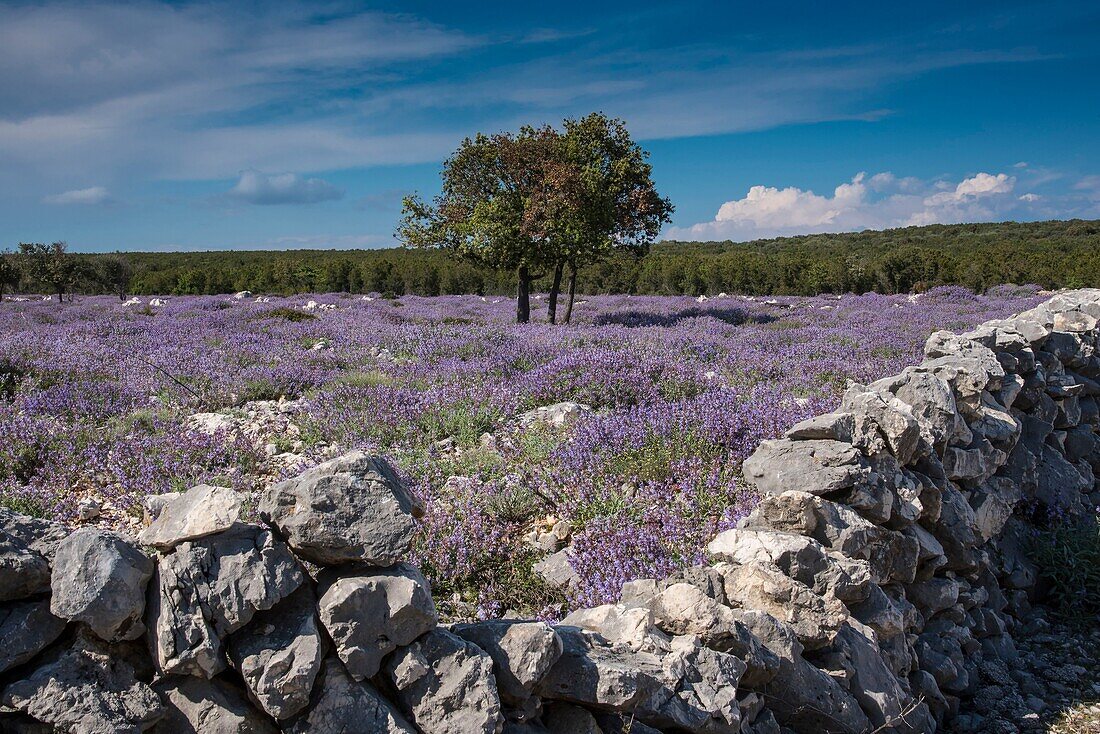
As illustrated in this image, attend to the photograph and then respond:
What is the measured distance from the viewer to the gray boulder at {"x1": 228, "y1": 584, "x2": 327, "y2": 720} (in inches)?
69.6

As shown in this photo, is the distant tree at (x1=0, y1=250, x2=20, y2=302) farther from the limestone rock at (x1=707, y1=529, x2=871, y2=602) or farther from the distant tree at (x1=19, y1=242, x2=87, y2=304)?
the limestone rock at (x1=707, y1=529, x2=871, y2=602)

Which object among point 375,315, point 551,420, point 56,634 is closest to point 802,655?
point 56,634

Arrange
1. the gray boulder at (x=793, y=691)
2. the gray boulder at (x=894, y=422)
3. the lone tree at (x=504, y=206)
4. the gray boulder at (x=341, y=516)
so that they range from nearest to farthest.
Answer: the gray boulder at (x=341, y=516)
the gray boulder at (x=793, y=691)
the gray boulder at (x=894, y=422)
the lone tree at (x=504, y=206)

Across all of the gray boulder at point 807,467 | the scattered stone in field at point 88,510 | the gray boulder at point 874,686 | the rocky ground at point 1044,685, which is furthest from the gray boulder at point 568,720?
the scattered stone in field at point 88,510

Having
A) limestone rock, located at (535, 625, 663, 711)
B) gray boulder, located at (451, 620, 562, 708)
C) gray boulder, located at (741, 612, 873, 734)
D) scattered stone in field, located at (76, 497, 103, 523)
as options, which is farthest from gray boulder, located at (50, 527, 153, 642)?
scattered stone in field, located at (76, 497, 103, 523)

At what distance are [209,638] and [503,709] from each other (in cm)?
91

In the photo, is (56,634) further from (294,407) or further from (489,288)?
(489,288)

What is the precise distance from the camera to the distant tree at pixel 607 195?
57.9ft

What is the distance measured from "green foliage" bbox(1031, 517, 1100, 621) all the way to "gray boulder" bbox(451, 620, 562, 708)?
463cm

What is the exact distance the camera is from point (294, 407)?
6895mm

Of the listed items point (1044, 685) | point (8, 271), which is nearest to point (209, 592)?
point (1044, 685)

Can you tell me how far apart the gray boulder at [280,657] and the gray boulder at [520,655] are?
0.53 metres

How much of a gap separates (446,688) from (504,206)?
1652cm

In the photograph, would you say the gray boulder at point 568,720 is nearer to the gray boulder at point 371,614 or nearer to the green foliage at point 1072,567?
the gray boulder at point 371,614
